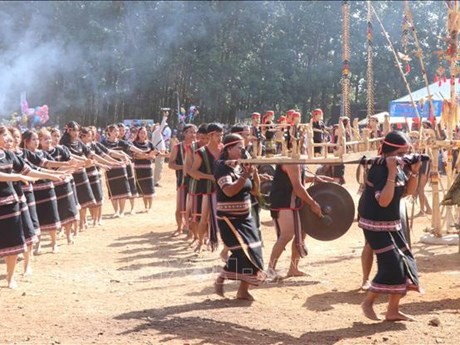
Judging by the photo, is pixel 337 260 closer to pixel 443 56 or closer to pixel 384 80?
pixel 443 56

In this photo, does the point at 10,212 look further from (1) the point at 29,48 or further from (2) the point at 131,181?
(1) the point at 29,48

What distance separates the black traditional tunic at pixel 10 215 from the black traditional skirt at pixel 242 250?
2.51 metres

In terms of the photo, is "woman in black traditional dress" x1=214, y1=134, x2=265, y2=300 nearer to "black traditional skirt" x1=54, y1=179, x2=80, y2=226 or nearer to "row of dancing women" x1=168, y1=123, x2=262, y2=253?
"row of dancing women" x1=168, y1=123, x2=262, y2=253

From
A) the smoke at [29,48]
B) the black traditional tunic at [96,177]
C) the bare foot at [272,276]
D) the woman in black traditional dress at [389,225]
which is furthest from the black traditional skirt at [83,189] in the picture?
the smoke at [29,48]

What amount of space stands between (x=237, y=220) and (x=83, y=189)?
610 cm

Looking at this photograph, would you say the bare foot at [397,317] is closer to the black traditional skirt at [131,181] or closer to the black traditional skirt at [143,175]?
the black traditional skirt at [143,175]

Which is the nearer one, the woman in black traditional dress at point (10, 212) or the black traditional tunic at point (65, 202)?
the woman in black traditional dress at point (10, 212)

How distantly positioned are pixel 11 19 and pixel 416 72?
2010 centimetres

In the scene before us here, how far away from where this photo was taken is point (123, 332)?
6.50 meters

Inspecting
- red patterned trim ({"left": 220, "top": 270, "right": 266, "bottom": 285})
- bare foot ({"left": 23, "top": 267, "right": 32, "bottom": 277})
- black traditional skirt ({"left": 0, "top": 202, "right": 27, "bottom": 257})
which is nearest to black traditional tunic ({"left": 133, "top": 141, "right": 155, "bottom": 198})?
bare foot ({"left": 23, "top": 267, "right": 32, "bottom": 277})

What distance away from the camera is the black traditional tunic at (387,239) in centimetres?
644

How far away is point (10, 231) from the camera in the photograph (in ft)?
27.4

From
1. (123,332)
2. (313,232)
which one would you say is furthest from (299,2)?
(123,332)

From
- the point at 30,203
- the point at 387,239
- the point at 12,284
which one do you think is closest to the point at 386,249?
Answer: the point at 387,239
